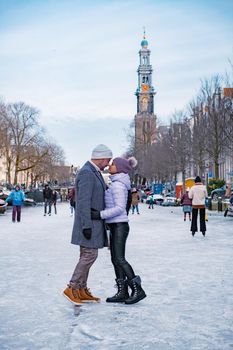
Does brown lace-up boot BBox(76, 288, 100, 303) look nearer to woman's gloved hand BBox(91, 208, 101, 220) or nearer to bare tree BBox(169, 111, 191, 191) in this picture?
woman's gloved hand BBox(91, 208, 101, 220)

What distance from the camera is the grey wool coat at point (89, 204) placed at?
6.25 meters

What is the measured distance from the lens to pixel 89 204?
626 centimetres

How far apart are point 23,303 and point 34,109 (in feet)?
221

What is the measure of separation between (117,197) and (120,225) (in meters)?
0.36

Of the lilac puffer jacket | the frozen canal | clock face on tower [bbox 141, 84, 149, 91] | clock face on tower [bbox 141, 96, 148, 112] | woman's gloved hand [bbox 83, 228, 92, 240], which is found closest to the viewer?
the frozen canal

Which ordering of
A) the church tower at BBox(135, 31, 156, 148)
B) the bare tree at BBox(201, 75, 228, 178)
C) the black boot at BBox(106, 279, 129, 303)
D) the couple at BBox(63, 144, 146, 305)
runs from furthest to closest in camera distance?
the church tower at BBox(135, 31, 156, 148)
the bare tree at BBox(201, 75, 228, 178)
the black boot at BBox(106, 279, 129, 303)
the couple at BBox(63, 144, 146, 305)

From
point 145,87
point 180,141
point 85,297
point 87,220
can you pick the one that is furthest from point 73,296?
point 145,87

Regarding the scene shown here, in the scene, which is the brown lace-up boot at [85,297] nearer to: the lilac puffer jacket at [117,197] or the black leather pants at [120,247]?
the black leather pants at [120,247]

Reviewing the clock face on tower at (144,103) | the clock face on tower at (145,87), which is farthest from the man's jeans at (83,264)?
the clock face on tower at (145,87)

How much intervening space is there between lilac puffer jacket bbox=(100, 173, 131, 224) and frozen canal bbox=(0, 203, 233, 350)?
1041 mm

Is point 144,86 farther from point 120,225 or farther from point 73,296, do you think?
point 73,296

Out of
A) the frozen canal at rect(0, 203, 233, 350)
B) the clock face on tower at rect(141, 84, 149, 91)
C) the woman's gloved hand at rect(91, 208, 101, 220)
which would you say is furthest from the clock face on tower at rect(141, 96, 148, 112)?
the woman's gloved hand at rect(91, 208, 101, 220)

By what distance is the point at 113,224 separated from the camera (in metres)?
6.62

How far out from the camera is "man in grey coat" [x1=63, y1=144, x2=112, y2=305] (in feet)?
20.5
